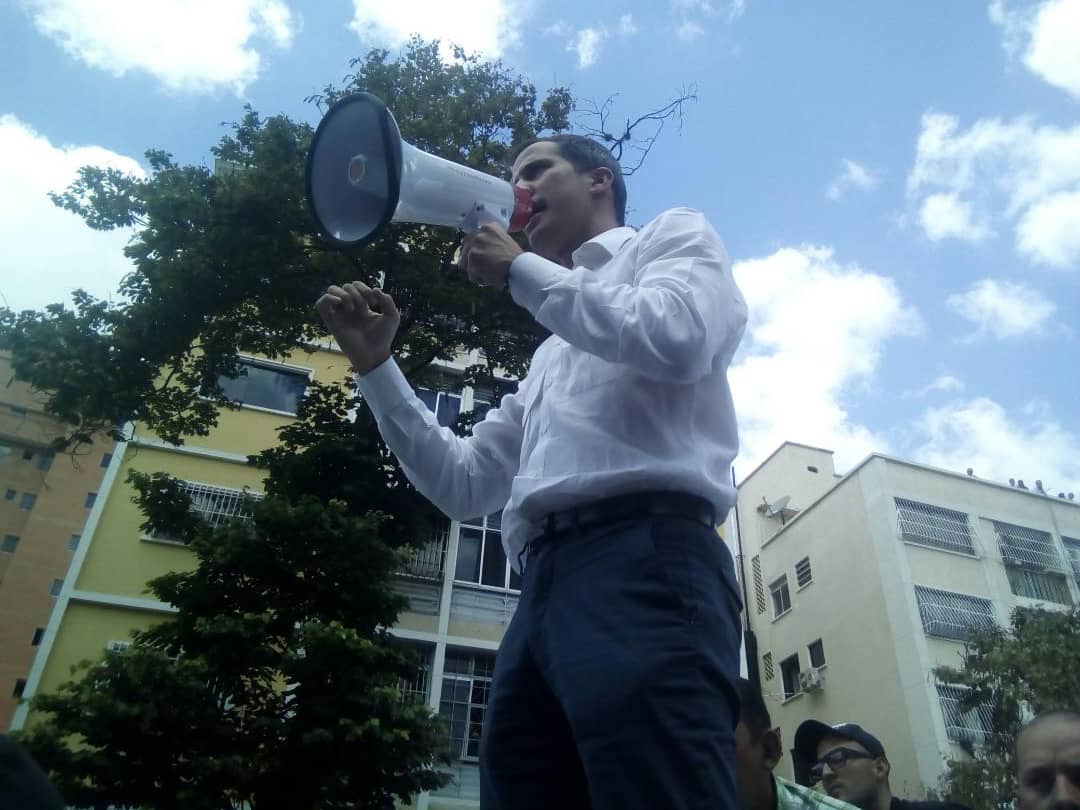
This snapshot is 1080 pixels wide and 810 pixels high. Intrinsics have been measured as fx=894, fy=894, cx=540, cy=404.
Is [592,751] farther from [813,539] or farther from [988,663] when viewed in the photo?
[813,539]

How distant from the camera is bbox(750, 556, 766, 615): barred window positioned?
2345 centimetres

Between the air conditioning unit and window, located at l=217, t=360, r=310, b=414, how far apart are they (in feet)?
42.4

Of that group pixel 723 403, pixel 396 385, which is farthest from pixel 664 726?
pixel 396 385

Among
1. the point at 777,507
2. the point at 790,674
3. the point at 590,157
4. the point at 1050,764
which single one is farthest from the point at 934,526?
the point at 590,157

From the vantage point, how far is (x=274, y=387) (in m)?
15.4

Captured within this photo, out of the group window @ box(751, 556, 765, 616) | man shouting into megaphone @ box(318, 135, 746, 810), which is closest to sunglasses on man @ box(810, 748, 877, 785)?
man shouting into megaphone @ box(318, 135, 746, 810)

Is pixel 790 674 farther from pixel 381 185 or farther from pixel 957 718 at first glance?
pixel 381 185

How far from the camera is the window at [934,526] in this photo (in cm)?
1958

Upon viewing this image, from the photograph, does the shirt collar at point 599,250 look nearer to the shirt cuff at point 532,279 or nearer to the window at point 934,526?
the shirt cuff at point 532,279

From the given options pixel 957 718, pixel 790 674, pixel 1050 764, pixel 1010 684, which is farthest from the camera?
pixel 790 674

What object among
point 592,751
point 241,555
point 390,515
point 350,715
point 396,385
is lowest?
point 592,751

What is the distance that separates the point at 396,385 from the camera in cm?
174

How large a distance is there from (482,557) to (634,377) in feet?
45.8

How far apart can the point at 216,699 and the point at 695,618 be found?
719 cm
